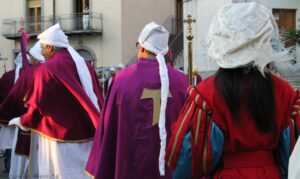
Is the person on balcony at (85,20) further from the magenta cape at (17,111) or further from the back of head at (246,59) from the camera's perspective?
the back of head at (246,59)

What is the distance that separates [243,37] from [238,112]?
1.29ft

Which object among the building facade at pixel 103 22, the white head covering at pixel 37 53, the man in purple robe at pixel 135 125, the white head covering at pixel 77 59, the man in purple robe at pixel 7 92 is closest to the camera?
the man in purple robe at pixel 135 125

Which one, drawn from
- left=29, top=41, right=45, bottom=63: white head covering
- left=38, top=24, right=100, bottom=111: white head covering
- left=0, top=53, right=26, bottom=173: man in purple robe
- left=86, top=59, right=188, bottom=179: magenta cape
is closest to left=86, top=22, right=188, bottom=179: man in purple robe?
left=86, top=59, right=188, bottom=179: magenta cape

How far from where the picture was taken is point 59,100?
6.20m

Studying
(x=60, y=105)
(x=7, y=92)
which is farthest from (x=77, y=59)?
(x=7, y=92)

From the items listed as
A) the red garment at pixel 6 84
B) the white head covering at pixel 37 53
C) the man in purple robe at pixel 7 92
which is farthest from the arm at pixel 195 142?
the red garment at pixel 6 84

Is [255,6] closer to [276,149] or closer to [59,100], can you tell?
[276,149]

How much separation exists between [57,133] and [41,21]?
96.0 feet

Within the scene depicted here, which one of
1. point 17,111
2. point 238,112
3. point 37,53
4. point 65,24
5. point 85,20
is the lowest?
point 17,111

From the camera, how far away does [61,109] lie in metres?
6.23

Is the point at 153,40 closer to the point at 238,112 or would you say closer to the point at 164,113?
the point at 164,113

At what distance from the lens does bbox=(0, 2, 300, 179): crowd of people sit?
3.21 meters

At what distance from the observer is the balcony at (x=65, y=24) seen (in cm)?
3275

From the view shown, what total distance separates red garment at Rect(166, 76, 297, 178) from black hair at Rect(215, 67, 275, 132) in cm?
3
